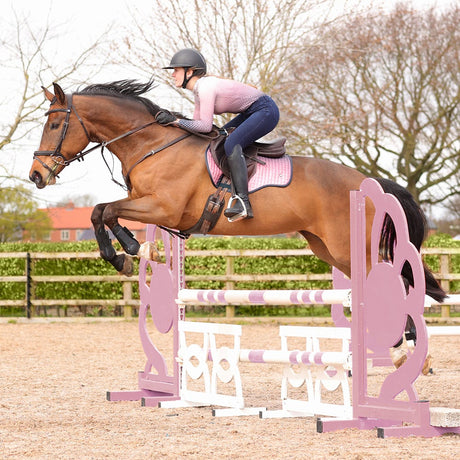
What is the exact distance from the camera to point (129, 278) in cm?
1429

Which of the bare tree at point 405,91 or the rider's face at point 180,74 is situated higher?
the bare tree at point 405,91

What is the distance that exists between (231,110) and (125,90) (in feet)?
2.83

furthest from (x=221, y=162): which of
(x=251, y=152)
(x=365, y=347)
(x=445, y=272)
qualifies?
(x=445, y=272)

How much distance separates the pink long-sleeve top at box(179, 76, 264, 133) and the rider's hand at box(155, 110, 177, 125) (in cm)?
12

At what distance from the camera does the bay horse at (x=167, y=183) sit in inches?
207

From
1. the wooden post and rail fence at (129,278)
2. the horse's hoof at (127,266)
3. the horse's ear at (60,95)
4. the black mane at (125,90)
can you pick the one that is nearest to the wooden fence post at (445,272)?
the wooden post and rail fence at (129,278)

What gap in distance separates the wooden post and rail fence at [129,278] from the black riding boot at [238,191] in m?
8.17

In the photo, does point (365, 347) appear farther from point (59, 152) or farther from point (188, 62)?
point (59, 152)

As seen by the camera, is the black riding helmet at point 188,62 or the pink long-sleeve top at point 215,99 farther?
the black riding helmet at point 188,62

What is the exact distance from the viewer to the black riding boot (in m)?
5.16

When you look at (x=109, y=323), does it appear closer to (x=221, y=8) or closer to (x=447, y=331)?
(x=221, y=8)

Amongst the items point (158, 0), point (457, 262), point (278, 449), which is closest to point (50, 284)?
point (158, 0)

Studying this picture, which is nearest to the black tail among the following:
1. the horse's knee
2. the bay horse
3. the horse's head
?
the bay horse

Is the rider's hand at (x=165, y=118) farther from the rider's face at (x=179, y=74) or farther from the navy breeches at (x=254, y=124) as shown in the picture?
the navy breeches at (x=254, y=124)
